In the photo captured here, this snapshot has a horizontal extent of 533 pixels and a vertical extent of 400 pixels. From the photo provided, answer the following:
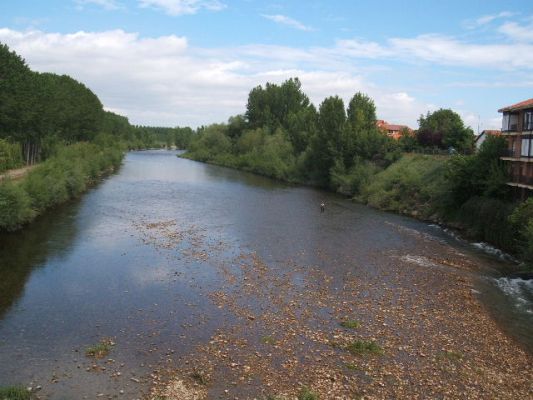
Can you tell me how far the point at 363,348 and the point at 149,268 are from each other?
608 inches

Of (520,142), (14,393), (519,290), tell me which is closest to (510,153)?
(520,142)

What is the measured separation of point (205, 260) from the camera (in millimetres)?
32281

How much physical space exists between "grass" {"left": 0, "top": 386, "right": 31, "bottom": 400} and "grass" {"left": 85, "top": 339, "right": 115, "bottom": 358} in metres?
3.19

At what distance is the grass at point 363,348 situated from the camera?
19156mm

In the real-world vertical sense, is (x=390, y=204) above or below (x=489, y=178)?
below

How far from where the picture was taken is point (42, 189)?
44875 millimetres

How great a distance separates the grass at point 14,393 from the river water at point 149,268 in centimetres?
54

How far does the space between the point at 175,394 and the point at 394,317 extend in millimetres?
11802

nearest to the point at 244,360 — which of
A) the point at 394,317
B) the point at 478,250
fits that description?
the point at 394,317

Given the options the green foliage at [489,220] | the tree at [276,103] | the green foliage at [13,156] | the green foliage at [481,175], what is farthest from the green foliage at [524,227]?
the tree at [276,103]

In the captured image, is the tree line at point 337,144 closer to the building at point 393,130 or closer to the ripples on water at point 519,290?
the building at point 393,130

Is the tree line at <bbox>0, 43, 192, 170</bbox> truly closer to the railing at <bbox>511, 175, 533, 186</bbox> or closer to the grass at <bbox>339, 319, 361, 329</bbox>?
the grass at <bbox>339, 319, 361, 329</bbox>

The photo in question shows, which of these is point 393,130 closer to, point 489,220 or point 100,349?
point 489,220

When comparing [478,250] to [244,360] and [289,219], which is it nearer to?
[289,219]
